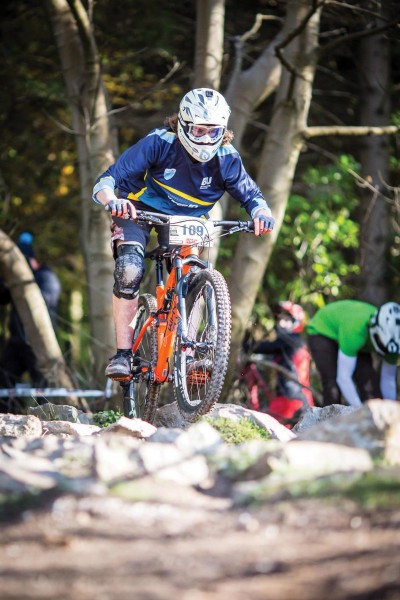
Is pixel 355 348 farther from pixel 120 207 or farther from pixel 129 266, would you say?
pixel 120 207

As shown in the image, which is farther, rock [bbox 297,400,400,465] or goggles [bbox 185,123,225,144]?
goggles [bbox 185,123,225,144]

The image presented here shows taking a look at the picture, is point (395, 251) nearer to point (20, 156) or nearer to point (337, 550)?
point (20, 156)

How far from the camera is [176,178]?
6348mm

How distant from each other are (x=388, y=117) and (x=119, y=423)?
8.35 metres

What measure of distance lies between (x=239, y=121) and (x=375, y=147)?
9.61 feet

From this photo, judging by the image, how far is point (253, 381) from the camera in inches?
430

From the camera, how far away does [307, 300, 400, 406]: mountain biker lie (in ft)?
27.6

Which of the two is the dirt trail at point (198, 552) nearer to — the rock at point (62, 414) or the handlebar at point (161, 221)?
the handlebar at point (161, 221)

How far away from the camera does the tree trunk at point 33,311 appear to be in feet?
33.5

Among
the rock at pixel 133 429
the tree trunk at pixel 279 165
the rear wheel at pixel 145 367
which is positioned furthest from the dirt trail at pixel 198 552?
the tree trunk at pixel 279 165

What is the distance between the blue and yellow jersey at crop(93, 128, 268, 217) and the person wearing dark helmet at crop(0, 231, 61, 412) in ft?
15.4

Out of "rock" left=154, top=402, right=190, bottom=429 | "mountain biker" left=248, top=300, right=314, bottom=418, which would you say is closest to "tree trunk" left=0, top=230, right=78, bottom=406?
"mountain biker" left=248, top=300, right=314, bottom=418

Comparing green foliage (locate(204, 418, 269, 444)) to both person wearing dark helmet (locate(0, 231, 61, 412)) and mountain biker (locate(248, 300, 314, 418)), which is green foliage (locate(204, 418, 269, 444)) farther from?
person wearing dark helmet (locate(0, 231, 61, 412))

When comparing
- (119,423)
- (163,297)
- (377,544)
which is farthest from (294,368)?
(377,544)
